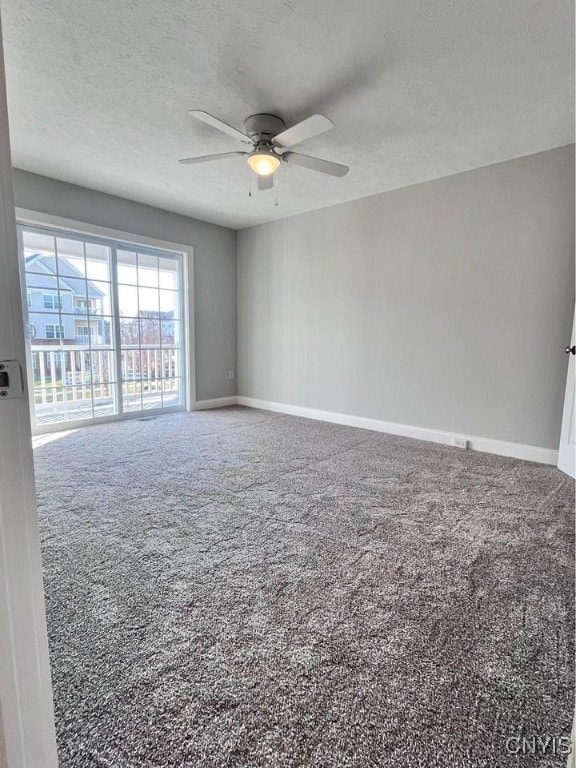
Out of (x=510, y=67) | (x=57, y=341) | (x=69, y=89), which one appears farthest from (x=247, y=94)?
(x=57, y=341)

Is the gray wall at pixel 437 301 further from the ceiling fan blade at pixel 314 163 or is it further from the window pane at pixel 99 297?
the window pane at pixel 99 297

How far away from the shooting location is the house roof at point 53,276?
364cm

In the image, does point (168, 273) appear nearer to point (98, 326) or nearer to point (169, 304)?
point (169, 304)

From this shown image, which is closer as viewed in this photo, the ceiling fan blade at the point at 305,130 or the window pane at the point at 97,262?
the ceiling fan blade at the point at 305,130

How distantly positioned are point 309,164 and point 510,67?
1228 millimetres

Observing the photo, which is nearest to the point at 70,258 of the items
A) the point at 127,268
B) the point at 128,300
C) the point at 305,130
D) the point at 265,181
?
the point at 127,268

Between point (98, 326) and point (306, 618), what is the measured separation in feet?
12.7

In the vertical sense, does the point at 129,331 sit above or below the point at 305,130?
below

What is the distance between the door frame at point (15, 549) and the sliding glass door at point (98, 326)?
3626 mm

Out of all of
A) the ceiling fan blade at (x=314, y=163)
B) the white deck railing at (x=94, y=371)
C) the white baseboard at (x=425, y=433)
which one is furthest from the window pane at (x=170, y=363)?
the ceiling fan blade at (x=314, y=163)

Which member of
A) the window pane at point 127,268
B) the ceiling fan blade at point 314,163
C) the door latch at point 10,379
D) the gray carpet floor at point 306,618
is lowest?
the gray carpet floor at point 306,618

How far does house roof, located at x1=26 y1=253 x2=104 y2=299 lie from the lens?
3643mm

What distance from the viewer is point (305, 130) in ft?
7.22

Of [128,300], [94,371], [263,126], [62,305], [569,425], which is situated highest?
[263,126]
